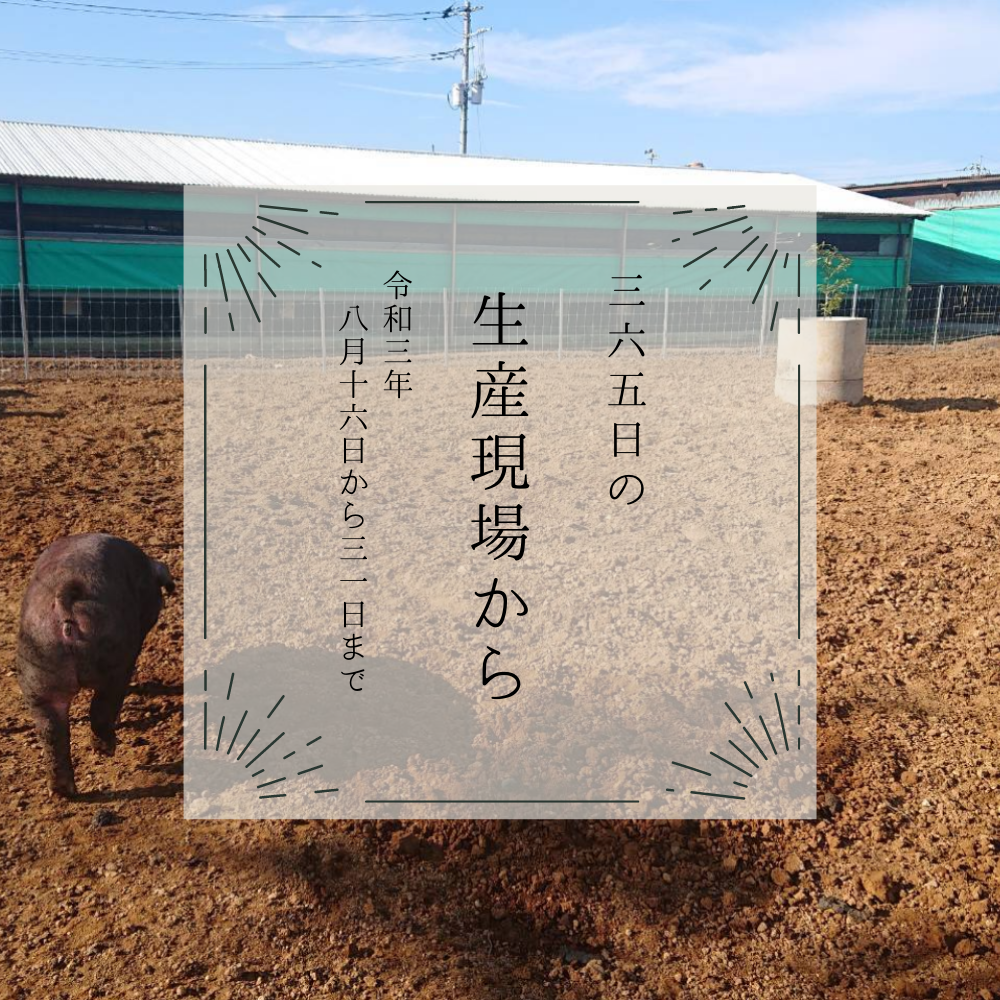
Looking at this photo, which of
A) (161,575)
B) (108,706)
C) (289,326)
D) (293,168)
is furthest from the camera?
(293,168)

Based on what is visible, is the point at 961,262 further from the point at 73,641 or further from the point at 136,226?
the point at 73,641

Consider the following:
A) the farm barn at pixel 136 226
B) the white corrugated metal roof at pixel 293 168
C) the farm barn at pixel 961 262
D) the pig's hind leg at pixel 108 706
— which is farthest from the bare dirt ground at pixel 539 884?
the farm barn at pixel 961 262

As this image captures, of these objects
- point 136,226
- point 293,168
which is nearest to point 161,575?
point 136,226

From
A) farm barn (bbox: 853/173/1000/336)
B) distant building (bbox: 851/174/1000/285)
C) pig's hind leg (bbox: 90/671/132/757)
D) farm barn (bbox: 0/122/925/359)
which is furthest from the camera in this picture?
distant building (bbox: 851/174/1000/285)

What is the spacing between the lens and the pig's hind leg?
3.42 m

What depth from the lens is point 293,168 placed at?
18.3 metres

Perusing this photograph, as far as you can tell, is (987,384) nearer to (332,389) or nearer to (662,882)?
(332,389)

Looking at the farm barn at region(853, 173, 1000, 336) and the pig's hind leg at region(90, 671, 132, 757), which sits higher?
the farm barn at region(853, 173, 1000, 336)

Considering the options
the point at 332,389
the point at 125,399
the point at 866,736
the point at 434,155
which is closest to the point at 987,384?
the point at 332,389

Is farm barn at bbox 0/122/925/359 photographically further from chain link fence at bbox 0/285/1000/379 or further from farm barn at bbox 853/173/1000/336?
farm barn at bbox 853/173/1000/336

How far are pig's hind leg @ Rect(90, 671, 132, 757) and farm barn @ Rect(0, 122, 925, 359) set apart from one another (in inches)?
454

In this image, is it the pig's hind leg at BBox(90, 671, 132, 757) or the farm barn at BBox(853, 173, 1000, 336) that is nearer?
the pig's hind leg at BBox(90, 671, 132, 757)

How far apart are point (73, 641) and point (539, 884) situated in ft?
5.78

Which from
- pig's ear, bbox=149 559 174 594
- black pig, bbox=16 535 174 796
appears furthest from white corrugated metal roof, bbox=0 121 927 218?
→ black pig, bbox=16 535 174 796
